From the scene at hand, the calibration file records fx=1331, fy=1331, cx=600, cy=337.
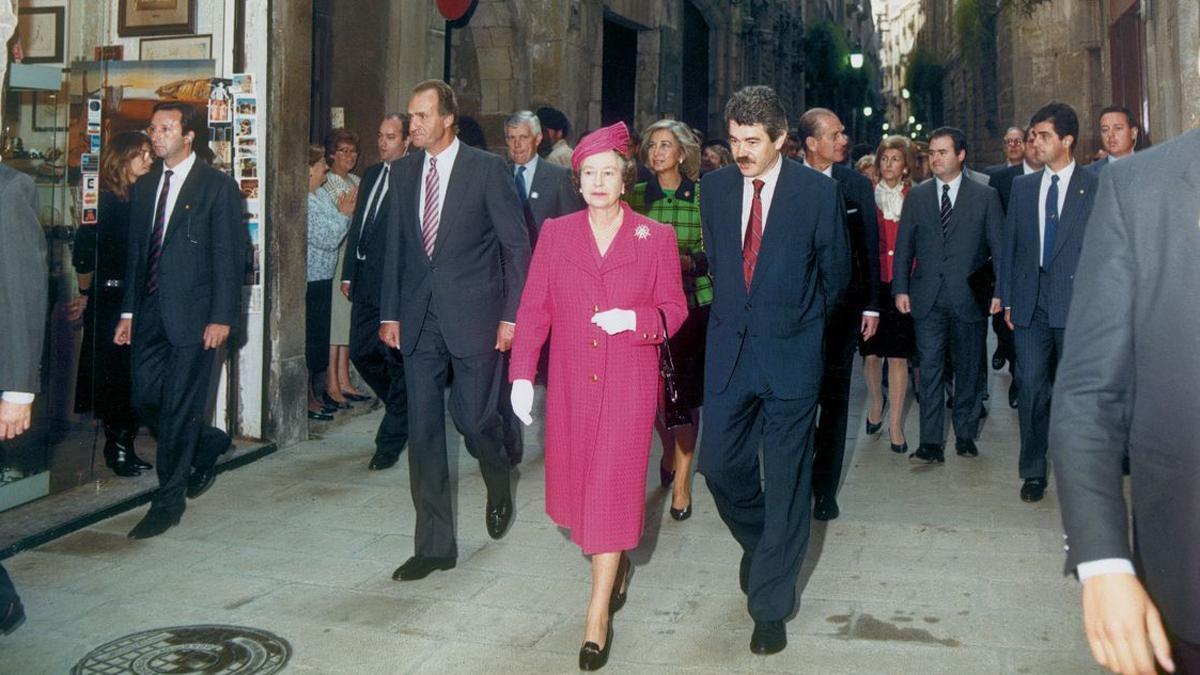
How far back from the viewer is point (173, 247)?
Result: 638 centimetres

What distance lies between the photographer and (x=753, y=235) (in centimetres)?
488

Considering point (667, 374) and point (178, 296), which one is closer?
point (667, 374)

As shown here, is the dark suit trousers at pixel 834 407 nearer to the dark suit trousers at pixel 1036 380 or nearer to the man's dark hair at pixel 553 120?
the dark suit trousers at pixel 1036 380

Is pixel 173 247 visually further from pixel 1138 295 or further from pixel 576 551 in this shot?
pixel 1138 295

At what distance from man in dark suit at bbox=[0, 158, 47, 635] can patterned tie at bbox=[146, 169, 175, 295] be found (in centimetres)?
189

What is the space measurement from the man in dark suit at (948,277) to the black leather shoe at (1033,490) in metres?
1.01

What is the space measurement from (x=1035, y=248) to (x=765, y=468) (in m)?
3.02

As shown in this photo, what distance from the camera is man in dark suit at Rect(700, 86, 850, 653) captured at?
15.5ft

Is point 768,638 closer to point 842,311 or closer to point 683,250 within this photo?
point 842,311

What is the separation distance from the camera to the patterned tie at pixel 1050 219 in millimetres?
6980

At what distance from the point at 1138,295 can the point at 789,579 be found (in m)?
2.63

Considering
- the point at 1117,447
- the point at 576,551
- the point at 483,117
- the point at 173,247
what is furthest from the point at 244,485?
the point at 483,117

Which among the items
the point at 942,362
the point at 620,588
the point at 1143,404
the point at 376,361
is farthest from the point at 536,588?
the point at 942,362

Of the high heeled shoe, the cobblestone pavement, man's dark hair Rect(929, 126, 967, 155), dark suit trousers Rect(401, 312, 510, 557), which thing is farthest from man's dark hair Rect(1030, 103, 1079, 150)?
the high heeled shoe
